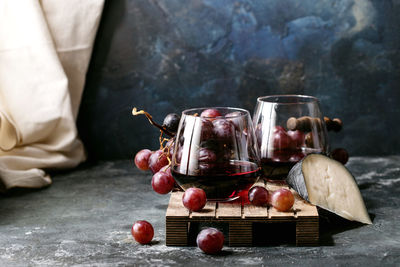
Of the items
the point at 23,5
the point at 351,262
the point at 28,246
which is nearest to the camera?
the point at 351,262

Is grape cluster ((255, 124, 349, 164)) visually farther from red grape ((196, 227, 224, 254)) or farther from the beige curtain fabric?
the beige curtain fabric

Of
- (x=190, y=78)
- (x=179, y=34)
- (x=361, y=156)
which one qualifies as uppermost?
(x=179, y=34)

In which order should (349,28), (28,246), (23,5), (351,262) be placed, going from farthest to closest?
(349,28), (23,5), (28,246), (351,262)

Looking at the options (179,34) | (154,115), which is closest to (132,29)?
(179,34)

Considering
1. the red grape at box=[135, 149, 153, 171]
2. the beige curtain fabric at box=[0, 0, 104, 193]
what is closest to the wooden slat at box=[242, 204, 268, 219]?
the red grape at box=[135, 149, 153, 171]

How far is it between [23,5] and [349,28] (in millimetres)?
1105

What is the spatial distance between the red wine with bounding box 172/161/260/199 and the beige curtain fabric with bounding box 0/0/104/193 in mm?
700

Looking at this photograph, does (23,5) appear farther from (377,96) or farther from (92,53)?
(377,96)

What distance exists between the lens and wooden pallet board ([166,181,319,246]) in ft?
3.62

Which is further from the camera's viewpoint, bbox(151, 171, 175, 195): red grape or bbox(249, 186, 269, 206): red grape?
bbox(151, 171, 175, 195): red grape

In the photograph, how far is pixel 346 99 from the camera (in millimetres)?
1898

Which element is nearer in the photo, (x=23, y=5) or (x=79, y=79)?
(x=23, y=5)

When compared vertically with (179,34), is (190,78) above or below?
below

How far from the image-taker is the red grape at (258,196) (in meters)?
1.15
